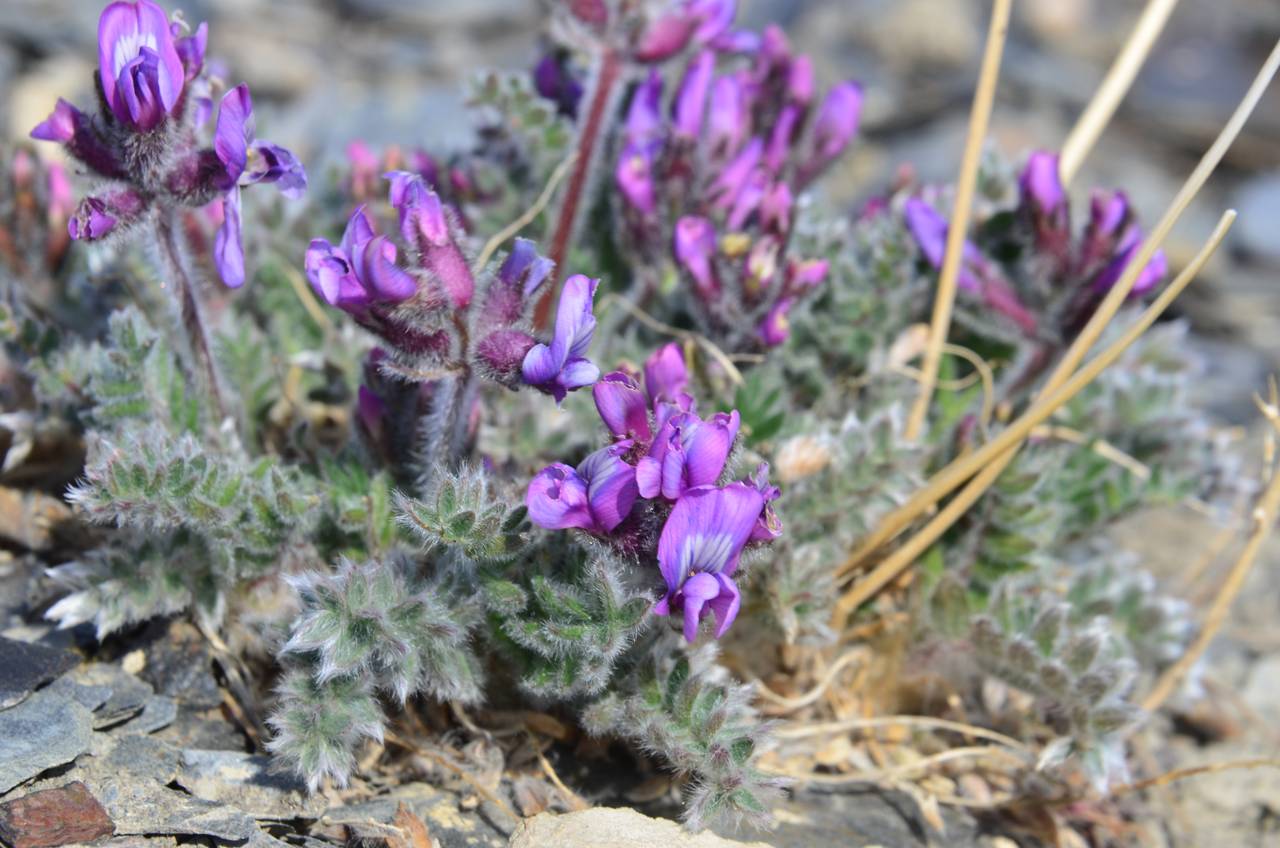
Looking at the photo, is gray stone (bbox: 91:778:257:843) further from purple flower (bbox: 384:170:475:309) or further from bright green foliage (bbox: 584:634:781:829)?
purple flower (bbox: 384:170:475:309)

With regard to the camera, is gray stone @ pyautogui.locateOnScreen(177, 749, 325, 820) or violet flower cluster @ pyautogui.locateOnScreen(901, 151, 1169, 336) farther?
violet flower cluster @ pyautogui.locateOnScreen(901, 151, 1169, 336)

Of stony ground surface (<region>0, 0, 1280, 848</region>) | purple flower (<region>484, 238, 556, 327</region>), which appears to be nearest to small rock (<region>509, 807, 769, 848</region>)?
→ stony ground surface (<region>0, 0, 1280, 848</region>)

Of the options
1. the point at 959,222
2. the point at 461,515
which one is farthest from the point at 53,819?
the point at 959,222

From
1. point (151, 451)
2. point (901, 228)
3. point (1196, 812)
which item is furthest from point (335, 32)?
point (1196, 812)

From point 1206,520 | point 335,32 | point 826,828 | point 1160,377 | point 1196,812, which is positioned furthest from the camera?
point 335,32

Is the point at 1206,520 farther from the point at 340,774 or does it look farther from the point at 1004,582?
the point at 340,774
